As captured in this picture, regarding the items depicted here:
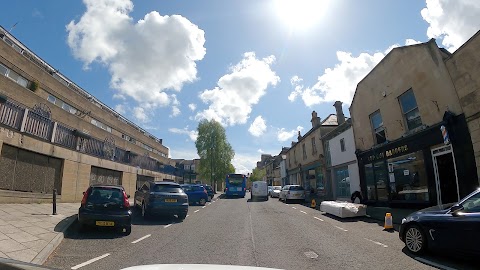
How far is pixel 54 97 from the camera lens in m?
22.2

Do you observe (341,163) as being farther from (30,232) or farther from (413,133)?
(30,232)

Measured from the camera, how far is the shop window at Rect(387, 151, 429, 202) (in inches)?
577

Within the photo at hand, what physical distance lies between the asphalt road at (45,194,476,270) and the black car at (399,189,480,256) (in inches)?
12.4

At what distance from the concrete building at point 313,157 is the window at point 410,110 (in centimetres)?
1462

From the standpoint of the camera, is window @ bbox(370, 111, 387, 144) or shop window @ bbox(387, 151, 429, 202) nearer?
shop window @ bbox(387, 151, 429, 202)

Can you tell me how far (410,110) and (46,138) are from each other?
18902 millimetres

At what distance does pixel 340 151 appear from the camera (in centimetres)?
2547

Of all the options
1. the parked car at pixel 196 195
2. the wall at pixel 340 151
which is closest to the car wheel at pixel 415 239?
the wall at pixel 340 151

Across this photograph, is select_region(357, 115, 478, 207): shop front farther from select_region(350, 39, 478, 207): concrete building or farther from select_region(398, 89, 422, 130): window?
select_region(398, 89, 422, 130): window

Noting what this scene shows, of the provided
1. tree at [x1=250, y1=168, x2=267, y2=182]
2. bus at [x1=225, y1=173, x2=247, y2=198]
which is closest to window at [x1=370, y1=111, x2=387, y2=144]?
bus at [x1=225, y1=173, x2=247, y2=198]

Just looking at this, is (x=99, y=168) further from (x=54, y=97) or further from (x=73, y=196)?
(x=54, y=97)

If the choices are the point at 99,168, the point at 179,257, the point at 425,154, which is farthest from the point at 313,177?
the point at 179,257

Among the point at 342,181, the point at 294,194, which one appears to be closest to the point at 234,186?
the point at 294,194

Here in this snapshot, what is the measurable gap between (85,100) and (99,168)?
305 inches
